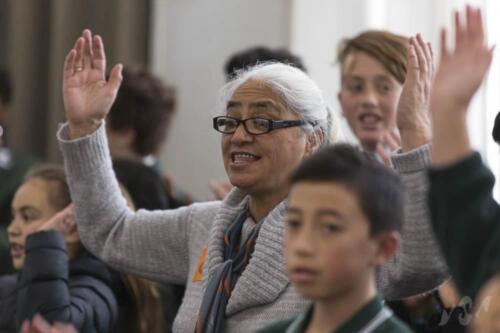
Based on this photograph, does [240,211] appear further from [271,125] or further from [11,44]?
[11,44]

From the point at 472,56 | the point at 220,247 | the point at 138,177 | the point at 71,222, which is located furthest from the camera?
the point at 138,177

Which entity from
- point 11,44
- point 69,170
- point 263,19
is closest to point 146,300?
point 69,170

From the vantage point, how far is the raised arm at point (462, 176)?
1.78 m

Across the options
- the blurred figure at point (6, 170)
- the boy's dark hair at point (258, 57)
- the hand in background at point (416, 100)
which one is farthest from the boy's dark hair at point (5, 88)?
the hand in background at point (416, 100)

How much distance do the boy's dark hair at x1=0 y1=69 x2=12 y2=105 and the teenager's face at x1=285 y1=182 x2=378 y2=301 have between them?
330cm

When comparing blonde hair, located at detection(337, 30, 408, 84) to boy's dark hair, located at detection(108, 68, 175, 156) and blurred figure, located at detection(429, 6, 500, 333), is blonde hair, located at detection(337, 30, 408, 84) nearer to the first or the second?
boy's dark hair, located at detection(108, 68, 175, 156)

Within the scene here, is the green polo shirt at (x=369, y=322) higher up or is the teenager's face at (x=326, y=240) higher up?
the teenager's face at (x=326, y=240)

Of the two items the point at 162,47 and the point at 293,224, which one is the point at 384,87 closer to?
the point at 293,224

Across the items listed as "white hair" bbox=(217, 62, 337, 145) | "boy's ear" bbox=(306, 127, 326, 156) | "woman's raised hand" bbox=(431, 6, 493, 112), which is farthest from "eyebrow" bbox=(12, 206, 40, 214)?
"woman's raised hand" bbox=(431, 6, 493, 112)

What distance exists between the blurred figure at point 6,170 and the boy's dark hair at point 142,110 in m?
0.43

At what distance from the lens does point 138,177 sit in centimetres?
358

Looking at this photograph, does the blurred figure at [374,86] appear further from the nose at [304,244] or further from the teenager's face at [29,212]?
the nose at [304,244]

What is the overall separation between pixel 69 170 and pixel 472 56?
122 centimetres

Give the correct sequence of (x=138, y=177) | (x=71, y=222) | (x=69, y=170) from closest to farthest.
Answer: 1. (x=69, y=170)
2. (x=71, y=222)
3. (x=138, y=177)
